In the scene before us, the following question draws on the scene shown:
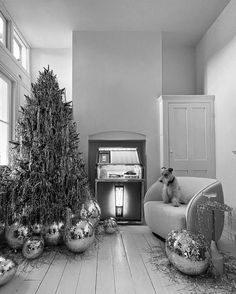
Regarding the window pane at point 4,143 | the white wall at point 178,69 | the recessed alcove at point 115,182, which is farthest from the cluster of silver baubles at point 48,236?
the white wall at point 178,69

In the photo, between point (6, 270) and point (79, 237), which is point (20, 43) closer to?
point (79, 237)

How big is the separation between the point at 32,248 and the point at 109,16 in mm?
3897

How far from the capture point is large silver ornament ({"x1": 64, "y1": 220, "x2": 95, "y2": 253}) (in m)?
2.84

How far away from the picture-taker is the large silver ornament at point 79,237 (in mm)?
2836

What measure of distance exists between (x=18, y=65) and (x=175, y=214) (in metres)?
3.76

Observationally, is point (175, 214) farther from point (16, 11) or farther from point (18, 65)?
point (16, 11)

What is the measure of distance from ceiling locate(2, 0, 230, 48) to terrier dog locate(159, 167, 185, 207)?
273 centimetres

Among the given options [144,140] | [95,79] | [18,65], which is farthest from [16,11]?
[144,140]

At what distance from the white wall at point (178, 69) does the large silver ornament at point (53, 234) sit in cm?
369

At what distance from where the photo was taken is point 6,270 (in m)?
2.17

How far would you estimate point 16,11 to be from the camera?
4488 millimetres

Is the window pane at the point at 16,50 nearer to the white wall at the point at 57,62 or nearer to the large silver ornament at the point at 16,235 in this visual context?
the white wall at the point at 57,62

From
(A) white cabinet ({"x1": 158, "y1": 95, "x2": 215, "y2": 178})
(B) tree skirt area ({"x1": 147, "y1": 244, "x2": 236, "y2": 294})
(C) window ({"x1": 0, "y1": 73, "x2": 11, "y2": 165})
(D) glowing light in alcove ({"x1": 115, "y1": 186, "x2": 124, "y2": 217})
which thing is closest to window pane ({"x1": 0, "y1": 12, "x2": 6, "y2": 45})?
(C) window ({"x1": 0, "y1": 73, "x2": 11, "y2": 165})

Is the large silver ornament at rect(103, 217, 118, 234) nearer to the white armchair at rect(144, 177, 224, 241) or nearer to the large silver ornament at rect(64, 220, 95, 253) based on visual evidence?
the white armchair at rect(144, 177, 224, 241)
